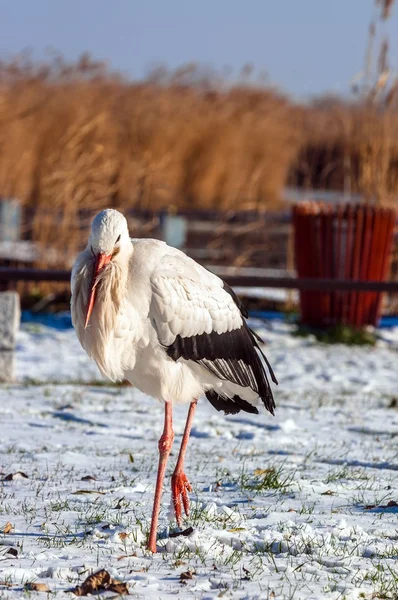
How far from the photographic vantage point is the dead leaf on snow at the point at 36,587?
3.30 meters

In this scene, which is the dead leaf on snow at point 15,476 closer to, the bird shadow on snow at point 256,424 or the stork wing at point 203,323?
the stork wing at point 203,323

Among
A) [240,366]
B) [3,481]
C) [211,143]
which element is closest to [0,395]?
[3,481]

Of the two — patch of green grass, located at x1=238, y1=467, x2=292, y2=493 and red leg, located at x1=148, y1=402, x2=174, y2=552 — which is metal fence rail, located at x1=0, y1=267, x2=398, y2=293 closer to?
patch of green grass, located at x1=238, y1=467, x2=292, y2=493

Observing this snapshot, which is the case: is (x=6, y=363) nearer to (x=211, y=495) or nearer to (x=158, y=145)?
(x=211, y=495)

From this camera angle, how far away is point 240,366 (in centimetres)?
465

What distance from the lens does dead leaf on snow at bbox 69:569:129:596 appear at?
329cm

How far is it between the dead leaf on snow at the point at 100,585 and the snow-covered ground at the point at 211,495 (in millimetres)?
56

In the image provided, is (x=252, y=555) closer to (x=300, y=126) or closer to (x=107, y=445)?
(x=107, y=445)

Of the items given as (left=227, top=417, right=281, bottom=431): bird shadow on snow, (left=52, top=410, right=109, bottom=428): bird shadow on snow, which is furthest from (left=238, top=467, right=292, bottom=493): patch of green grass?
(left=52, top=410, right=109, bottom=428): bird shadow on snow

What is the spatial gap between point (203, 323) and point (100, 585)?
139 centimetres

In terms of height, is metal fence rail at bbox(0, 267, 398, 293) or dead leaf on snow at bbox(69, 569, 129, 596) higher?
metal fence rail at bbox(0, 267, 398, 293)

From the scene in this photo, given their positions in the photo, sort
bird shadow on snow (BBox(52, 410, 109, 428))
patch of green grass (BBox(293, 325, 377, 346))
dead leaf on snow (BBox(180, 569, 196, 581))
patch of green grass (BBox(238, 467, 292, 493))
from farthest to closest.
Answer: patch of green grass (BBox(293, 325, 377, 346))
bird shadow on snow (BBox(52, 410, 109, 428))
patch of green grass (BBox(238, 467, 292, 493))
dead leaf on snow (BBox(180, 569, 196, 581))

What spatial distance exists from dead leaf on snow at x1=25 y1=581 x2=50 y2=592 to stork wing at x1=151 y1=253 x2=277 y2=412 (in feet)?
3.85

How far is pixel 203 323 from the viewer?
14.5 ft
